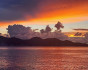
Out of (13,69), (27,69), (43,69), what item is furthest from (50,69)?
(13,69)

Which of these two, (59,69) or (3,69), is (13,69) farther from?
(59,69)

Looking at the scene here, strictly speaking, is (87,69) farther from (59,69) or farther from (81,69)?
(59,69)

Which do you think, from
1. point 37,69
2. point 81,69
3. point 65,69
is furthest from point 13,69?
point 81,69

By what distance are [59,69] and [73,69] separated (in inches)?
273

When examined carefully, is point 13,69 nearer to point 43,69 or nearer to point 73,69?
point 43,69

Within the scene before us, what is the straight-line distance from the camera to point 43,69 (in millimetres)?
94500

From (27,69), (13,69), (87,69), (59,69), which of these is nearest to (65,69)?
(59,69)

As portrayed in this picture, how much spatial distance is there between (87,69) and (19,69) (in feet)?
106

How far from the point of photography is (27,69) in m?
91.7

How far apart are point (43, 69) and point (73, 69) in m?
14.6

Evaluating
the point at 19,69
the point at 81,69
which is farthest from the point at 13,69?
the point at 81,69

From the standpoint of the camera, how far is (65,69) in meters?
95.3

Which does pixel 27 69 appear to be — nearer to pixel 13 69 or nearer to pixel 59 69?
pixel 13 69

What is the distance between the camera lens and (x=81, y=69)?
95312 mm
